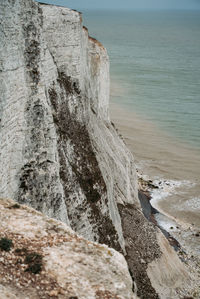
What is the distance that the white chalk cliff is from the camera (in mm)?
11719

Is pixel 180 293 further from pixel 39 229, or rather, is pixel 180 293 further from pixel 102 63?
pixel 102 63

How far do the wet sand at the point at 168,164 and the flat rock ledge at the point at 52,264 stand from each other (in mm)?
18688

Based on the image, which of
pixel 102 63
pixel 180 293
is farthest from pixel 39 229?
pixel 102 63

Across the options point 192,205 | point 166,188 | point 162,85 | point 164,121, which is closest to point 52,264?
point 192,205

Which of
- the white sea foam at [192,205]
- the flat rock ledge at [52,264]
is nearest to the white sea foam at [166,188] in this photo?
the white sea foam at [192,205]

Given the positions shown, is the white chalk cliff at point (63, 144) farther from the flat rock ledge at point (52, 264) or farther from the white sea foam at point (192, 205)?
the white sea foam at point (192, 205)

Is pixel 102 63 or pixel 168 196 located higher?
pixel 102 63

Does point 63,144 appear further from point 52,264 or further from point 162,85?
point 162,85

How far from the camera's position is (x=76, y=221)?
14.4 m

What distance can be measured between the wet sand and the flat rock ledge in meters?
18.7

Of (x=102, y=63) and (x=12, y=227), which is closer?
(x=12, y=227)

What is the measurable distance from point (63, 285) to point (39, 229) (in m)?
1.78

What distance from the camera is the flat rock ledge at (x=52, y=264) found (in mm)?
7172

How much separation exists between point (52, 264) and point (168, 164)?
32226mm
